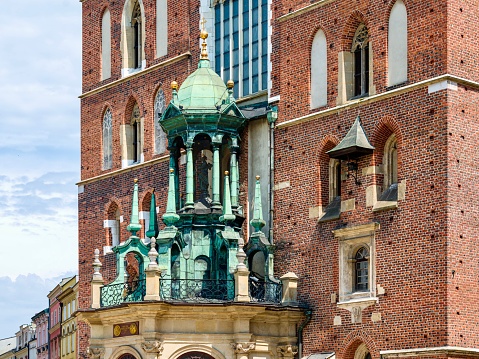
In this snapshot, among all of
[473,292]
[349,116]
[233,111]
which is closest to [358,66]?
[349,116]

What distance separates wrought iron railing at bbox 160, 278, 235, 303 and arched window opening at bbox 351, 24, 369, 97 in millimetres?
6155

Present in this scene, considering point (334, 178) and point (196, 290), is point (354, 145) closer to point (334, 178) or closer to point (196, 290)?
point (334, 178)

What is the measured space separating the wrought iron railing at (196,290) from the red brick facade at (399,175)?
81.5 inches

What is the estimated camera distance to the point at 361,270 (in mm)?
35719

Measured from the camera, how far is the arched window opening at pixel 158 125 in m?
43.1

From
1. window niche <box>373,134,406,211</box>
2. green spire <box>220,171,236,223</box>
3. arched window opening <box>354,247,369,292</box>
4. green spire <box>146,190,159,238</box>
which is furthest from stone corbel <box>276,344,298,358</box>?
green spire <box>146,190,159,238</box>

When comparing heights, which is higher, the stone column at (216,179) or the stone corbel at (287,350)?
the stone column at (216,179)

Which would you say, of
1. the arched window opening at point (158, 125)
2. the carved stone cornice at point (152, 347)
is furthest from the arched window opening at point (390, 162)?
the arched window opening at point (158, 125)

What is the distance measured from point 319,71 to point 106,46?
1114 centimetres

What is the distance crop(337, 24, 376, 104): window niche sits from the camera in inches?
1441

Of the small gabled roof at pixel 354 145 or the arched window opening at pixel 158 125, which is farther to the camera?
the arched window opening at pixel 158 125

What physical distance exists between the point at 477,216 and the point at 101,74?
1733 centimetres

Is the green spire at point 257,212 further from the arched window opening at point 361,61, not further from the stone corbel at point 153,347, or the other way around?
the stone corbel at point 153,347

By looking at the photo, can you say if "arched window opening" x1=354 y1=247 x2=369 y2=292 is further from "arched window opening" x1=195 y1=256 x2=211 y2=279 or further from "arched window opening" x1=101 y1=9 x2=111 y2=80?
"arched window opening" x1=101 y1=9 x2=111 y2=80
